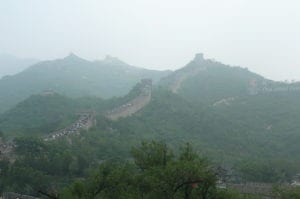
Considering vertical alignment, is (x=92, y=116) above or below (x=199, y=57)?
below

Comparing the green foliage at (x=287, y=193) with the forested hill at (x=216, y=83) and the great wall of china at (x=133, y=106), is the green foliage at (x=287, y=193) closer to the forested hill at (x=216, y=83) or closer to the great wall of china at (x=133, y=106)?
the great wall of china at (x=133, y=106)

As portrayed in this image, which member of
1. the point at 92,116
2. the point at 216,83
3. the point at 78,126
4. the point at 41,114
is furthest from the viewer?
the point at 216,83

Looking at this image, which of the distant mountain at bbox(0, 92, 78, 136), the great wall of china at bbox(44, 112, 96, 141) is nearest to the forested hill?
the distant mountain at bbox(0, 92, 78, 136)

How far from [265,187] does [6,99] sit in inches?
2773

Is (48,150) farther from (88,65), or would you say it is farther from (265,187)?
(88,65)

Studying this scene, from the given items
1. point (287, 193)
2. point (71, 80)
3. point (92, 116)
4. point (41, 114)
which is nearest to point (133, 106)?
point (41, 114)

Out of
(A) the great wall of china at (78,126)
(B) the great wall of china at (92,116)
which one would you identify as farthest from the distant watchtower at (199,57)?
(A) the great wall of china at (78,126)

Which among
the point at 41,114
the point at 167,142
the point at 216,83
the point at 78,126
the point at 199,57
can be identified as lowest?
the point at 167,142

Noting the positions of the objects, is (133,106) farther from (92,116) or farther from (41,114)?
(92,116)

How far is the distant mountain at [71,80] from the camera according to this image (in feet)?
343

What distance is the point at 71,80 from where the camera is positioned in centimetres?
12112

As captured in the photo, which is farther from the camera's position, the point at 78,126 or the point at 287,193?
the point at 78,126

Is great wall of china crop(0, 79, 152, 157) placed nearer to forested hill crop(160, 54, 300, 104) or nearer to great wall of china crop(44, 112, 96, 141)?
great wall of china crop(44, 112, 96, 141)

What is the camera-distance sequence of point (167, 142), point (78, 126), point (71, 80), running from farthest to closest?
point (71, 80) → point (167, 142) → point (78, 126)
